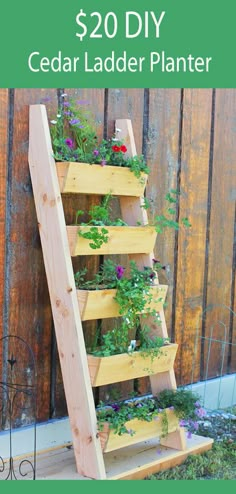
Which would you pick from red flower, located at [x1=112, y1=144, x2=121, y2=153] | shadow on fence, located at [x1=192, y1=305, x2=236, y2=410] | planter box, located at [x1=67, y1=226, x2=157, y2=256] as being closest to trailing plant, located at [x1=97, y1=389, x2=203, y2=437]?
planter box, located at [x1=67, y1=226, x2=157, y2=256]

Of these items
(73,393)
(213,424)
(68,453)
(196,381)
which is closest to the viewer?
(73,393)

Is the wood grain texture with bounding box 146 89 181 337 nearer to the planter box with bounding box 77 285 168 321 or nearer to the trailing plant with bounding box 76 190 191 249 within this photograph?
the trailing plant with bounding box 76 190 191 249

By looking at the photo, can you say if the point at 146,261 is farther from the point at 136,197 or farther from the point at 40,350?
the point at 40,350

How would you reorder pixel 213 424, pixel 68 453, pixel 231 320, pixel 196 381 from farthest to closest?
1. pixel 231 320
2. pixel 196 381
3. pixel 213 424
4. pixel 68 453

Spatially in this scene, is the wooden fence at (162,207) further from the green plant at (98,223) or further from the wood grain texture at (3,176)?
the green plant at (98,223)

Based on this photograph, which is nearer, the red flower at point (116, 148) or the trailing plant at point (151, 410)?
the trailing plant at point (151, 410)

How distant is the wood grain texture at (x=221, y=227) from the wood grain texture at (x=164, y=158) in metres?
0.40

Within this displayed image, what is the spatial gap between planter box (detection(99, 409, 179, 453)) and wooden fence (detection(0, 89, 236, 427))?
0.45 m

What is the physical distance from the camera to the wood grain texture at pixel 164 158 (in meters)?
3.73

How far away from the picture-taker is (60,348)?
9.66ft

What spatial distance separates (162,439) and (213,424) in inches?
24.8

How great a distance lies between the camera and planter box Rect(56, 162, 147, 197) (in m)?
2.91

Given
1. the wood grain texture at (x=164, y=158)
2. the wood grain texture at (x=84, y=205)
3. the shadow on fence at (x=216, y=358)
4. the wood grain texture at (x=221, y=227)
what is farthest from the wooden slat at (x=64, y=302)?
the wood grain texture at (x=221, y=227)
